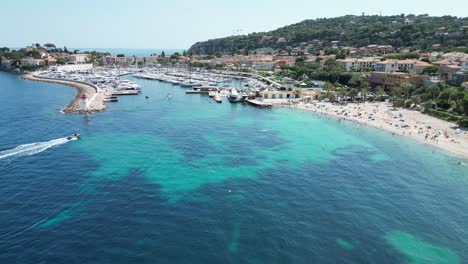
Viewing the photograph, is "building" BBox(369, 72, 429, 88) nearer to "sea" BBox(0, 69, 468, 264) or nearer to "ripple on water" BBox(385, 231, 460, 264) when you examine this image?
"sea" BBox(0, 69, 468, 264)

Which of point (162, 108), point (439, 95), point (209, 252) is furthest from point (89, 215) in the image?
point (439, 95)

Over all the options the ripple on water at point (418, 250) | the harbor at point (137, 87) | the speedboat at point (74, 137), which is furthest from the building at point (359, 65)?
the ripple on water at point (418, 250)

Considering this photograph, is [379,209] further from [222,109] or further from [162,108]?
[162,108]

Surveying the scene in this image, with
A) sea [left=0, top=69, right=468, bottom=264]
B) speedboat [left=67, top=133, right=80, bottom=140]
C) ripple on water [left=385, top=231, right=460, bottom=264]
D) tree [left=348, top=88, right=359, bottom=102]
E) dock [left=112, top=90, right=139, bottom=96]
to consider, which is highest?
tree [left=348, top=88, right=359, bottom=102]

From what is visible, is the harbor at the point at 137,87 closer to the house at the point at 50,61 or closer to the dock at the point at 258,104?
the dock at the point at 258,104

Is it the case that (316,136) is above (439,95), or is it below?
below

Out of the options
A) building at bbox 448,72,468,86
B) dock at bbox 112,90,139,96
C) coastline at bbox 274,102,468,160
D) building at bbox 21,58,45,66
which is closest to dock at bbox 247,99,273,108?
coastline at bbox 274,102,468,160
